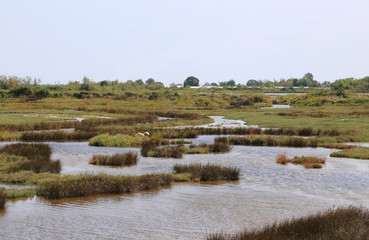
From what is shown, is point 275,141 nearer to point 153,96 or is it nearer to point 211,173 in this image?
point 211,173

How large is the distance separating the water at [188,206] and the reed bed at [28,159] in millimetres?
1126

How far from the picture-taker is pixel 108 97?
438ft

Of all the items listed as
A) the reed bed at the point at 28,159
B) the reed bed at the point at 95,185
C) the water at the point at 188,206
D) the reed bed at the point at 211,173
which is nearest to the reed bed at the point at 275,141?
the water at the point at 188,206

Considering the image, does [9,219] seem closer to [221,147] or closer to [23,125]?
[221,147]

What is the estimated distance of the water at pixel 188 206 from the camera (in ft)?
46.1

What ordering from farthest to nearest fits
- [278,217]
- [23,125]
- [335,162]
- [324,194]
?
1. [23,125]
2. [335,162]
3. [324,194]
4. [278,217]

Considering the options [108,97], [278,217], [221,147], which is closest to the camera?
[278,217]

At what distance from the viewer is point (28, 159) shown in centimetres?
2641

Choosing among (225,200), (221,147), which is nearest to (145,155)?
(221,147)

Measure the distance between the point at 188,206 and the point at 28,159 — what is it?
13.8 m

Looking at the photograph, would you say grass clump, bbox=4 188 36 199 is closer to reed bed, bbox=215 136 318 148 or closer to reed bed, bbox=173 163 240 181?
reed bed, bbox=173 163 240 181

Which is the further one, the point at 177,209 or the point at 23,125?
the point at 23,125

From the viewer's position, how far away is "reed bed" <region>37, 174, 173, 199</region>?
1803cm

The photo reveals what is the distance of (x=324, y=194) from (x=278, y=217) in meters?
5.24
